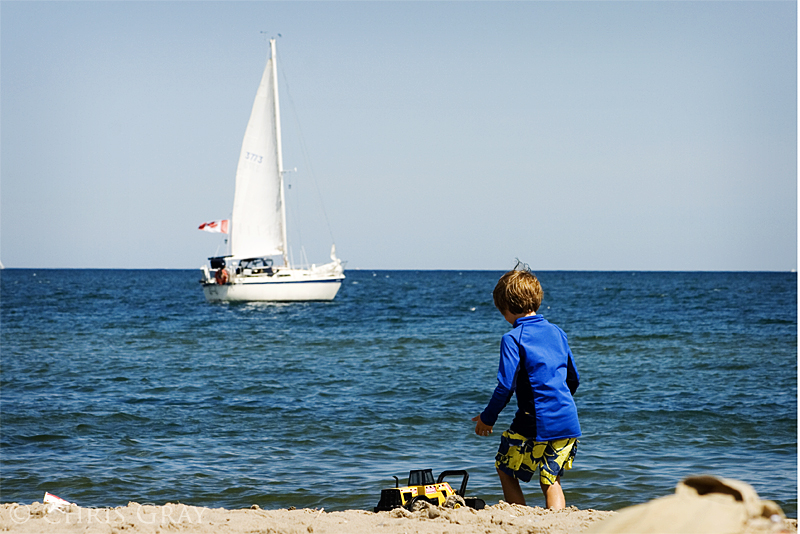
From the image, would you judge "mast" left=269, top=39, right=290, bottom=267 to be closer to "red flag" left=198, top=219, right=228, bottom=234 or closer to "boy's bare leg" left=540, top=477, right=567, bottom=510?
"red flag" left=198, top=219, right=228, bottom=234

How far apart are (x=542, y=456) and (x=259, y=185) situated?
1428 inches

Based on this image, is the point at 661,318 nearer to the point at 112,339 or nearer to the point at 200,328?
the point at 200,328

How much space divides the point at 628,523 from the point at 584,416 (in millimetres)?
7734

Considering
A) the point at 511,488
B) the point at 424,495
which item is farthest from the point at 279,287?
the point at 511,488

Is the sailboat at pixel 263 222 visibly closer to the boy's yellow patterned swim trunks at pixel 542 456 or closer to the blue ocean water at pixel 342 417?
the blue ocean water at pixel 342 417

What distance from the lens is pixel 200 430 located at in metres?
8.60

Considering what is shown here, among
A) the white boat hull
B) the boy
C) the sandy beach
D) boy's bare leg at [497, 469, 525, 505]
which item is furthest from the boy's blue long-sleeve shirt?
the white boat hull

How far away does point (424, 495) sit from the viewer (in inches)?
171

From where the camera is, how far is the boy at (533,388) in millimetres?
3859

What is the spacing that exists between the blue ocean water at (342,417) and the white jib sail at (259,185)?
59.2 feet

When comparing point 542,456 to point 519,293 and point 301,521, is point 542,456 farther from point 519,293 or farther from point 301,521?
point 301,521

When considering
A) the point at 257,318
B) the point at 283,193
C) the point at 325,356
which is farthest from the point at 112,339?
the point at 283,193

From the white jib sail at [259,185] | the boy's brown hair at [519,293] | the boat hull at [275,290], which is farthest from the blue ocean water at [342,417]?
the white jib sail at [259,185]

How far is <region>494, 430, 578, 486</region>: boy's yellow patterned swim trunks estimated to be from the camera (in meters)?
3.95
